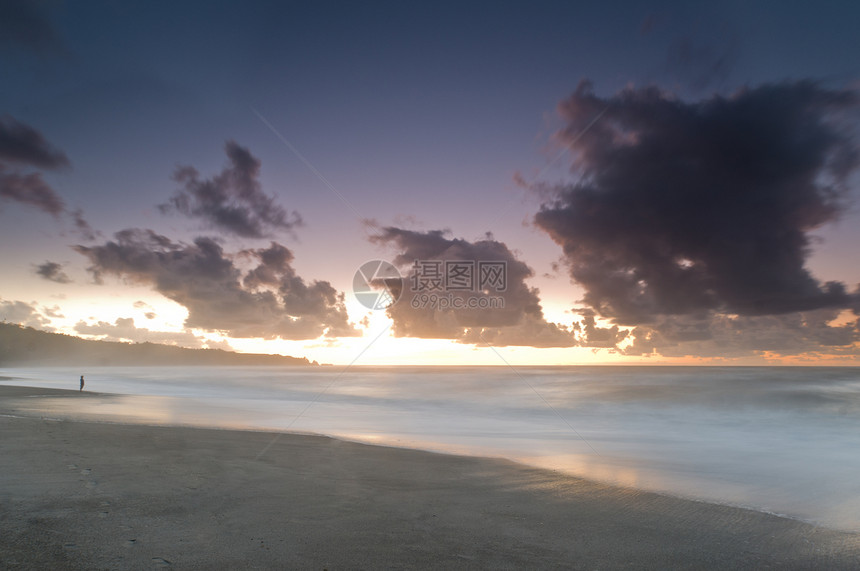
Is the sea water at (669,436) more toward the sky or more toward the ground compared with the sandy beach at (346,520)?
more toward the ground

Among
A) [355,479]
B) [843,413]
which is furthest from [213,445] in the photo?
[843,413]

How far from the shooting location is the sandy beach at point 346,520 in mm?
4207

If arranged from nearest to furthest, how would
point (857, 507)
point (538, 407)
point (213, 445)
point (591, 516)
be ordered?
1. point (591, 516)
2. point (857, 507)
3. point (213, 445)
4. point (538, 407)

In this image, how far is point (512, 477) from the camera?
8.23 meters

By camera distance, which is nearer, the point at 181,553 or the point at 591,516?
the point at 181,553

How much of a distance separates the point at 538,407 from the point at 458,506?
26.4 meters

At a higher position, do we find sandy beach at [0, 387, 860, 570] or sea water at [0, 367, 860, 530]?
sandy beach at [0, 387, 860, 570]

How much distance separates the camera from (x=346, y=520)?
17.2ft

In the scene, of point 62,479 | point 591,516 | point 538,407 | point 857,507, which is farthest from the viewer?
point 538,407

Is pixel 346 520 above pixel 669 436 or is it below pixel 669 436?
above

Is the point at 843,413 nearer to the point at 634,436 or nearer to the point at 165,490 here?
the point at 634,436

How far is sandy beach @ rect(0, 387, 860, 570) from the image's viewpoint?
4207 millimetres

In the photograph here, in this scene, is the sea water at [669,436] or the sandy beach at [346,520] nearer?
the sandy beach at [346,520]

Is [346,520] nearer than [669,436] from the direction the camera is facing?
Yes
